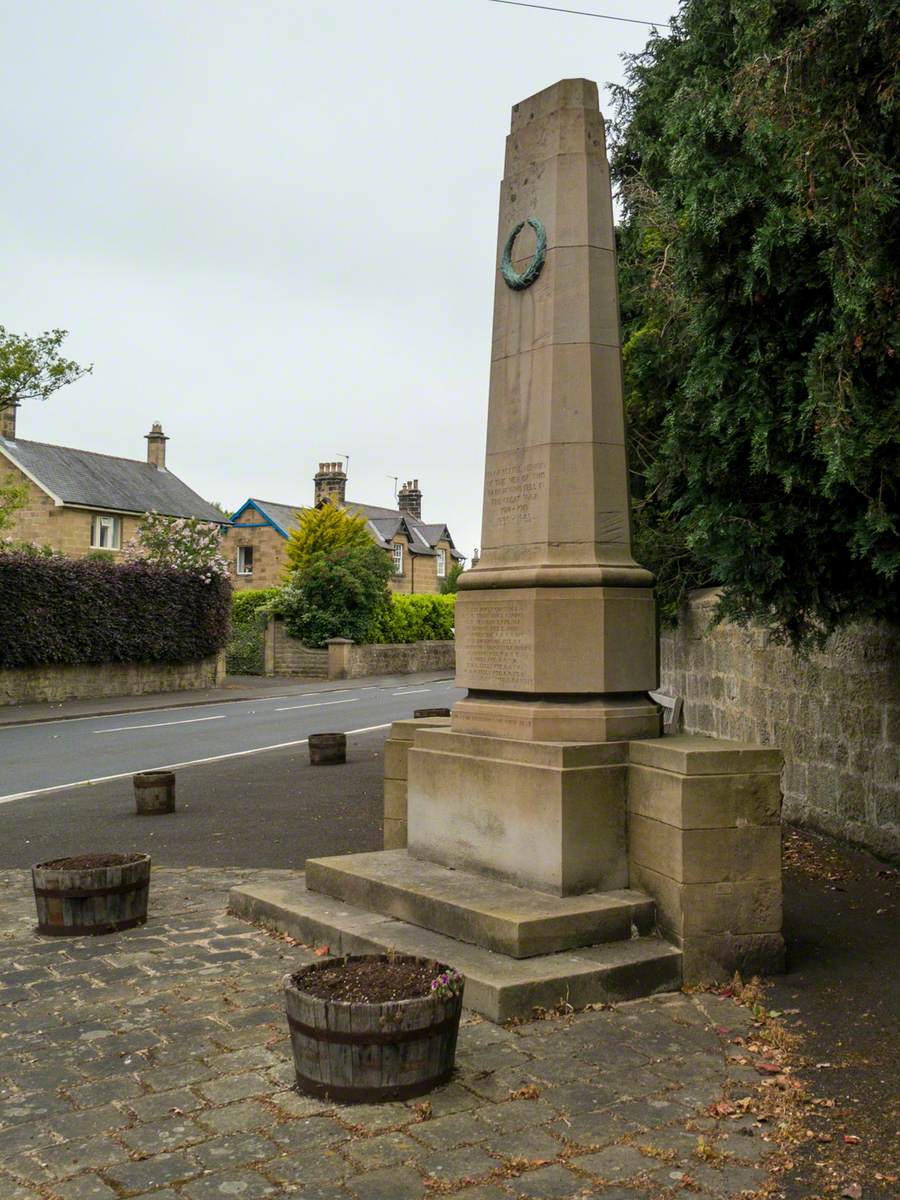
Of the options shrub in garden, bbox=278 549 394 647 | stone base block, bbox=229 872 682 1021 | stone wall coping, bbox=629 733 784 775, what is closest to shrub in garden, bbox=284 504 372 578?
shrub in garden, bbox=278 549 394 647

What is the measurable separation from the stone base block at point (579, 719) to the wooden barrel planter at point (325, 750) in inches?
340

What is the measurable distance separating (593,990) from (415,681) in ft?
111

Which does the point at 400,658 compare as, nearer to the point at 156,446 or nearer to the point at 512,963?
the point at 156,446

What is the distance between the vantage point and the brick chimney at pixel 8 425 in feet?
146

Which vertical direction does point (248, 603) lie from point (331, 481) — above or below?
below

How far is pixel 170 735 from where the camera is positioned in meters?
20.1

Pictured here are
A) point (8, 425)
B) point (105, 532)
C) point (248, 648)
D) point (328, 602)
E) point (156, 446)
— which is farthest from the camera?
point (156, 446)

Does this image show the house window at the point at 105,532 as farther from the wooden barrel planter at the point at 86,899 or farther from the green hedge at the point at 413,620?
the wooden barrel planter at the point at 86,899

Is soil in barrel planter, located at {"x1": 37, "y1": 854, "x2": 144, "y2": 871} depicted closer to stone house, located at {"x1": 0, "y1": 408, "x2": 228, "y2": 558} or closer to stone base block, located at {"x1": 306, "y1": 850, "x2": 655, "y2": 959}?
stone base block, located at {"x1": 306, "y1": 850, "x2": 655, "y2": 959}

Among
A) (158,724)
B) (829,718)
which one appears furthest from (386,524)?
(829,718)

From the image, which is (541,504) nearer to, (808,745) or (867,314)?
(867,314)

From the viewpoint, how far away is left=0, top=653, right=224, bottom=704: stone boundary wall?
89.1ft

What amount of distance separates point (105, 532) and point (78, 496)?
2.02m

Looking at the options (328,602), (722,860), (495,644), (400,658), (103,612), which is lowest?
(722,860)
